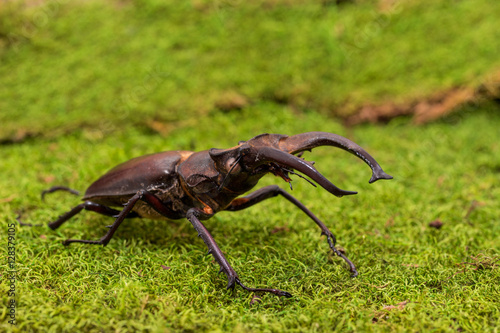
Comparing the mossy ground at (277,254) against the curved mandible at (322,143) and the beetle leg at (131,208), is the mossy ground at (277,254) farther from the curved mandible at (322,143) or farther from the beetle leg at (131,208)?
the curved mandible at (322,143)

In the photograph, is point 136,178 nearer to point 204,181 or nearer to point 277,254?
point 204,181

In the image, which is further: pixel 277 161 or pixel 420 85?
pixel 420 85

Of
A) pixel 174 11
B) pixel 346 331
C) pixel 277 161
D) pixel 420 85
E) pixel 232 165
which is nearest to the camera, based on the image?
pixel 346 331

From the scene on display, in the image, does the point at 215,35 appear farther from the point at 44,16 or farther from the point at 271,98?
the point at 44,16

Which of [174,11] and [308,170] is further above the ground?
[174,11]

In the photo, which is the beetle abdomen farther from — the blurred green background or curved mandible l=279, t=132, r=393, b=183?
curved mandible l=279, t=132, r=393, b=183

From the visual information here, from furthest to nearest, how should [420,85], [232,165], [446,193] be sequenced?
[420,85], [446,193], [232,165]

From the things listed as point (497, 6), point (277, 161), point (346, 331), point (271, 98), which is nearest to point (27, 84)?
point (271, 98)
